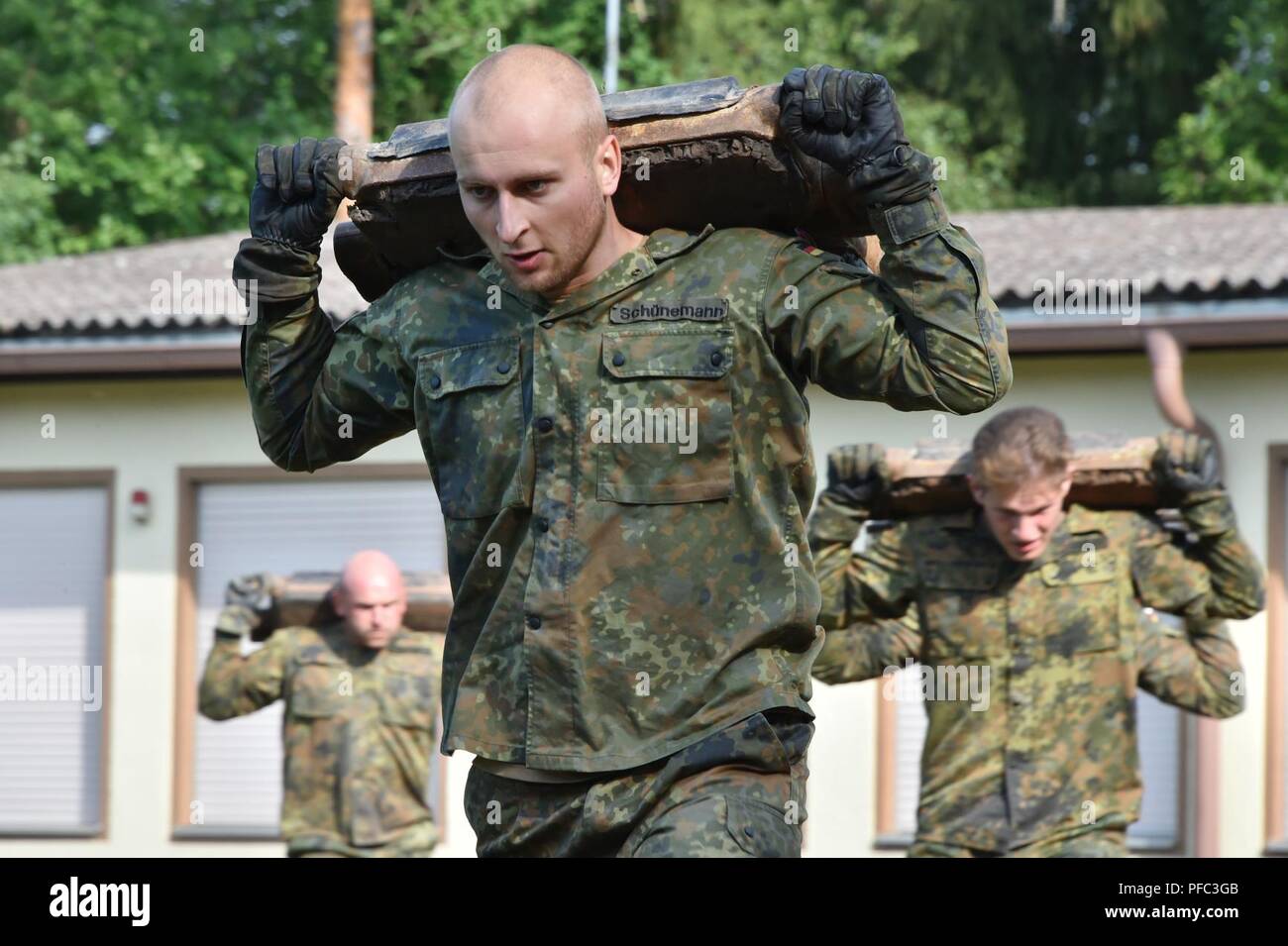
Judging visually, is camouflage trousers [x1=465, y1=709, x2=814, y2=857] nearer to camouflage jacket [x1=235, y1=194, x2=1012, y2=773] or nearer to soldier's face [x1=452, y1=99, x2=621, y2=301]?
camouflage jacket [x1=235, y1=194, x2=1012, y2=773]

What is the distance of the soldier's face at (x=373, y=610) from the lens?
1092cm

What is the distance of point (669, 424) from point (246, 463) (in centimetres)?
1126

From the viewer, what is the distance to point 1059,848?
27.9ft

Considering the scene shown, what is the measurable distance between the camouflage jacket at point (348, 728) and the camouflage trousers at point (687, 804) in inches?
256

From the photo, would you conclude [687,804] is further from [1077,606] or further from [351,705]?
[351,705]

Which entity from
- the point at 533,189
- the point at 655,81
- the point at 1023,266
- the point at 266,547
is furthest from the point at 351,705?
Answer: the point at 655,81

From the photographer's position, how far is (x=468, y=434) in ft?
15.3

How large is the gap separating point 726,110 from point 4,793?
12.8m

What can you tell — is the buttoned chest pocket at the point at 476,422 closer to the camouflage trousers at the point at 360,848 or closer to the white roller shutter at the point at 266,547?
the camouflage trousers at the point at 360,848

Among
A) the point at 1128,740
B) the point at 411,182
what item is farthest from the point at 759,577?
the point at 1128,740

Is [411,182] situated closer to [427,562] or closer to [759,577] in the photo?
[759,577]

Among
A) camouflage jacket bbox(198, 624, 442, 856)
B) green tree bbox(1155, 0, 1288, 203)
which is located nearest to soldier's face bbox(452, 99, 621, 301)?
camouflage jacket bbox(198, 624, 442, 856)

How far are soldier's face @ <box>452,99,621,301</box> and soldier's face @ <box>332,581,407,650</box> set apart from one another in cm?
653

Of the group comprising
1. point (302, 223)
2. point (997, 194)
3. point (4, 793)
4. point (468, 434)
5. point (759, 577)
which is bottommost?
point (4, 793)
